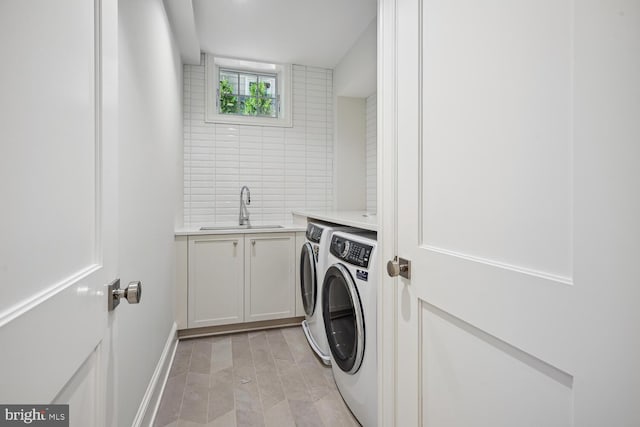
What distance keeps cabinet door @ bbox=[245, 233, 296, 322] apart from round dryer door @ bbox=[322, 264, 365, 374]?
912 mm

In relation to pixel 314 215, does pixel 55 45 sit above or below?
above

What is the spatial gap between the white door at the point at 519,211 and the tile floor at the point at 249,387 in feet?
2.66

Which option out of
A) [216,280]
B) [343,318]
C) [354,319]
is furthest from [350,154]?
[354,319]

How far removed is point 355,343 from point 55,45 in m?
1.47

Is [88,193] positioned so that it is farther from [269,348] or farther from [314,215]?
[269,348]

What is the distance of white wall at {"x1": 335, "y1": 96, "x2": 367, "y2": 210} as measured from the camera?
329cm

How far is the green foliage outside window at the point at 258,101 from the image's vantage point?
3.23 meters

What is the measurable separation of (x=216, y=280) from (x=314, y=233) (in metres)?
0.99

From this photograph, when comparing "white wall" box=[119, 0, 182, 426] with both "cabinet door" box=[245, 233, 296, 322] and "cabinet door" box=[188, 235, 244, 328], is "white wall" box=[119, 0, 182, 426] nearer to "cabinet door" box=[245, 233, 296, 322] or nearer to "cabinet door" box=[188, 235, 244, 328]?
"cabinet door" box=[188, 235, 244, 328]

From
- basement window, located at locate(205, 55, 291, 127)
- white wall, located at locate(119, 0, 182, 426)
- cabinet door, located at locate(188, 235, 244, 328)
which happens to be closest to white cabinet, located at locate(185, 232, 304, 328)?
cabinet door, located at locate(188, 235, 244, 328)

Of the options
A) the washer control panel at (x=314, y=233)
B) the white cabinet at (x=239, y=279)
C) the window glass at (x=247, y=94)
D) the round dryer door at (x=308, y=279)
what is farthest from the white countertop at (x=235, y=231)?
the window glass at (x=247, y=94)

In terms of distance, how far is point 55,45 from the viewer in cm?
48

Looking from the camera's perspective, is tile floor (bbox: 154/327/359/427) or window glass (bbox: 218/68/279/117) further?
window glass (bbox: 218/68/279/117)

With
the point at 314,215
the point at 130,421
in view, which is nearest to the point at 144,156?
the point at 130,421
